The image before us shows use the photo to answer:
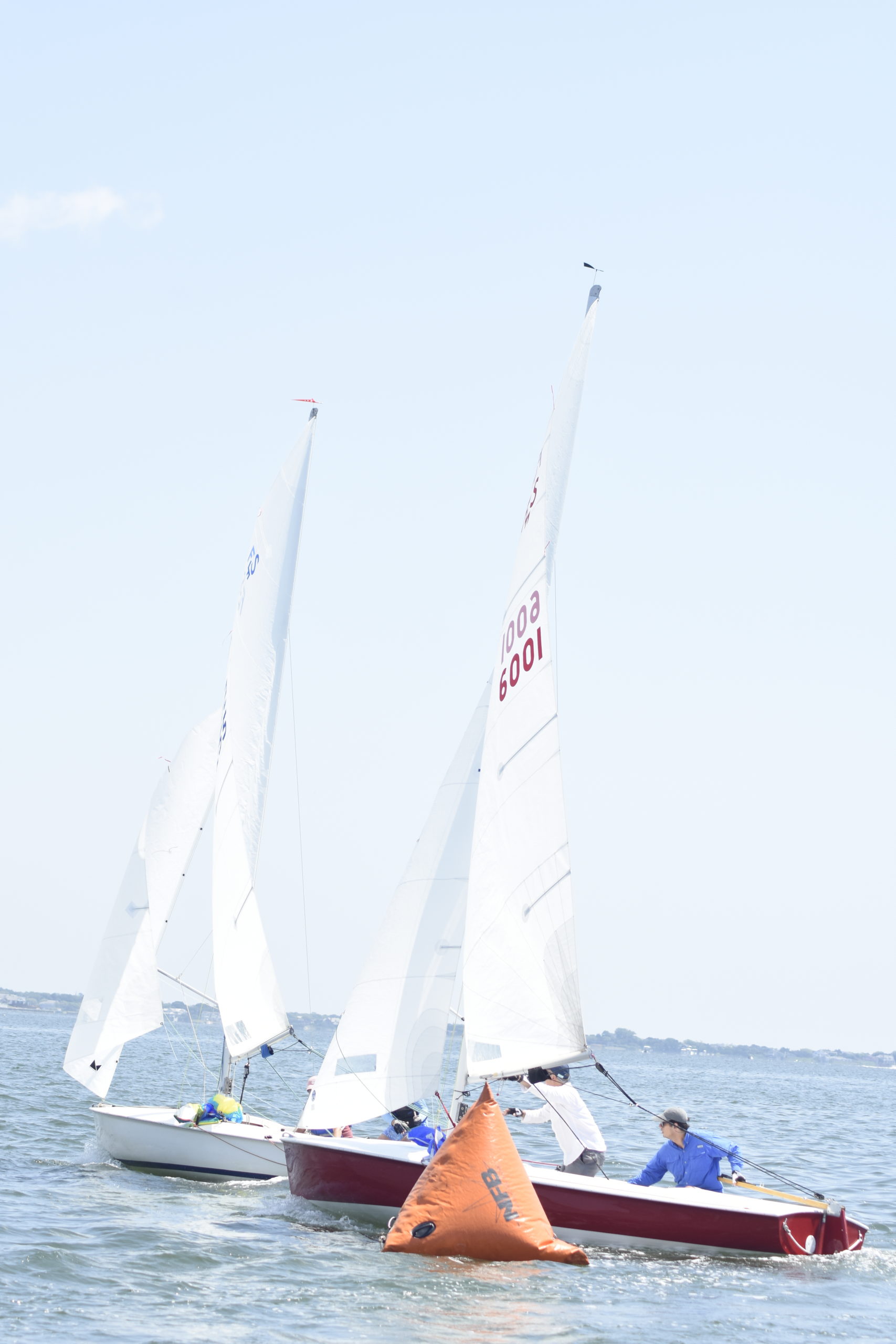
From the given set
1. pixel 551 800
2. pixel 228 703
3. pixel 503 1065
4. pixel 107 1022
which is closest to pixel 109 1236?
pixel 503 1065

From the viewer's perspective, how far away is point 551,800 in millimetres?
12961

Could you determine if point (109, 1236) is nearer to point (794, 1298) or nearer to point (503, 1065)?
point (503, 1065)

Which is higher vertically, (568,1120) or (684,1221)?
(568,1120)

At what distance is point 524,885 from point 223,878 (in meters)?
6.45

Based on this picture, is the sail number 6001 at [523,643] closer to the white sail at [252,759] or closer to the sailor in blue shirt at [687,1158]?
the sailor in blue shirt at [687,1158]

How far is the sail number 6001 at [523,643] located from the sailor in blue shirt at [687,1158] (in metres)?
4.32

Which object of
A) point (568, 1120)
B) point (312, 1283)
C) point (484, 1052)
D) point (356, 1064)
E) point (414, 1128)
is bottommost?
point (312, 1283)

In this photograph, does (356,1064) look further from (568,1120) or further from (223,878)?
(223,878)

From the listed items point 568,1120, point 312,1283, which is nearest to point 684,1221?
point 568,1120

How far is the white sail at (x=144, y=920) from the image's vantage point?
18.8m

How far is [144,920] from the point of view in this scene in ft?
63.2

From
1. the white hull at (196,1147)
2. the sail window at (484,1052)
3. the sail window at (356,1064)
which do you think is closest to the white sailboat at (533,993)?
the sail window at (484,1052)

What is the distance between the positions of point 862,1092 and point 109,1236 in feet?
230

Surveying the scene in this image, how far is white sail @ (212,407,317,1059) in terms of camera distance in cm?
1775
